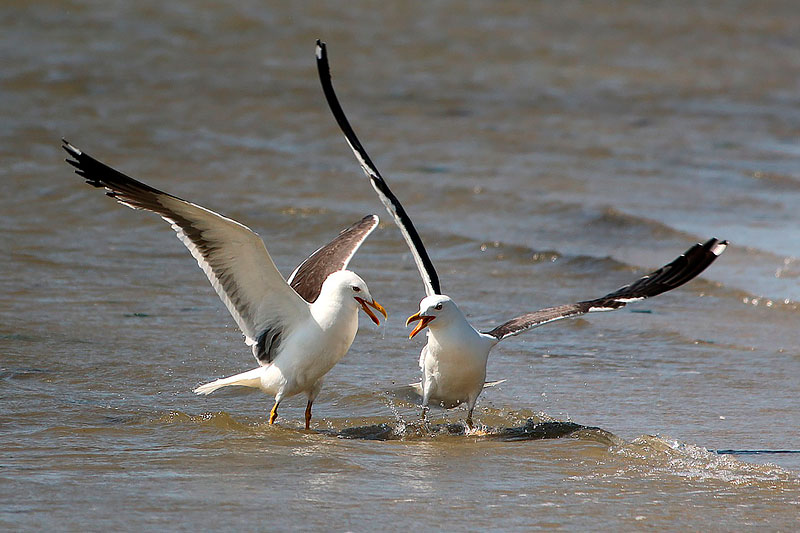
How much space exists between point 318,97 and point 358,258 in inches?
286

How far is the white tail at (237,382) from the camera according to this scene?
646 cm

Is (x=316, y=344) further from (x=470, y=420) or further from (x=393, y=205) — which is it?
(x=393, y=205)

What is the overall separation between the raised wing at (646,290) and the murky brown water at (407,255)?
0.51 metres

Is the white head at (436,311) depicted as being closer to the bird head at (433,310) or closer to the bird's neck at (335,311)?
the bird head at (433,310)

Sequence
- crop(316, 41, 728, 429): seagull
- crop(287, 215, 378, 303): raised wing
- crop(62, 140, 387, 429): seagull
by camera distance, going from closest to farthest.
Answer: crop(62, 140, 387, 429): seagull → crop(316, 41, 728, 429): seagull → crop(287, 215, 378, 303): raised wing

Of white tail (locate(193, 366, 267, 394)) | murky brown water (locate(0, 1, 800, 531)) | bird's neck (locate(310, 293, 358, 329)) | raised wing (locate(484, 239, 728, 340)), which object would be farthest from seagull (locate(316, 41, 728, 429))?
white tail (locate(193, 366, 267, 394))

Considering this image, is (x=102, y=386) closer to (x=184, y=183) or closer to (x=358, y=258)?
(x=358, y=258)

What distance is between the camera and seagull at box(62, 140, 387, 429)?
6.18m

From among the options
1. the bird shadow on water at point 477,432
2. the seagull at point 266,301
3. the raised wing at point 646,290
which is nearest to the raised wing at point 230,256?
the seagull at point 266,301

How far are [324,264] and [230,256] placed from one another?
1.11 meters

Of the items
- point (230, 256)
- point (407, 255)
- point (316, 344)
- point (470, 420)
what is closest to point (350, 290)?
point (316, 344)

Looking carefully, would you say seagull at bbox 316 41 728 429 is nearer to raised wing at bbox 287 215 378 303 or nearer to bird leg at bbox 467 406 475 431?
bird leg at bbox 467 406 475 431

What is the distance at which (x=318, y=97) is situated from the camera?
17.3 metres

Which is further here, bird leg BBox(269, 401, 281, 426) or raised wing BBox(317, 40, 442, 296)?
raised wing BBox(317, 40, 442, 296)
